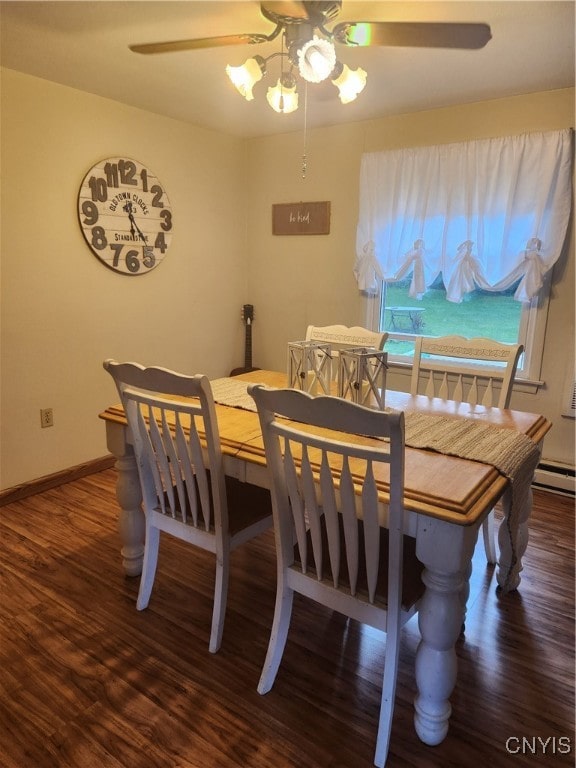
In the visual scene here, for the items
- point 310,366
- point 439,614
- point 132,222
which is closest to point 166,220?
point 132,222

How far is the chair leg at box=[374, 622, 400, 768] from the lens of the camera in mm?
1354

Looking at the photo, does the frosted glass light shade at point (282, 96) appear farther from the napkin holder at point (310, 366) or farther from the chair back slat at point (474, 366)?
the chair back slat at point (474, 366)

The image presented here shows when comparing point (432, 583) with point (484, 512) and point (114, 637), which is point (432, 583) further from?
point (114, 637)

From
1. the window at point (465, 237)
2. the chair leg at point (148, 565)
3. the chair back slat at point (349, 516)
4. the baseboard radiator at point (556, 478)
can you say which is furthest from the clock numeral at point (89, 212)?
the baseboard radiator at point (556, 478)

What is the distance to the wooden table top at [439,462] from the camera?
125 centimetres

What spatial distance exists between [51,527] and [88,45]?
230 centimetres

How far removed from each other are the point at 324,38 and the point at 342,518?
5.12 feet

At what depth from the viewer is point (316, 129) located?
3.56m

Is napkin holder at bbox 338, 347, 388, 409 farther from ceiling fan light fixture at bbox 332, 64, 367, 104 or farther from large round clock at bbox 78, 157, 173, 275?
large round clock at bbox 78, 157, 173, 275

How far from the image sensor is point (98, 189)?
300cm

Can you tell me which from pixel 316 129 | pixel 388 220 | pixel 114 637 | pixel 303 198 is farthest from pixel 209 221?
pixel 114 637

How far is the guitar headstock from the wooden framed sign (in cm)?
61

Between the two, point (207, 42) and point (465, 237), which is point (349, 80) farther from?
point (465, 237)

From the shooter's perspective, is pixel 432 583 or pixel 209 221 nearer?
pixel 432 583
